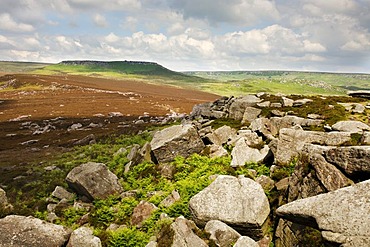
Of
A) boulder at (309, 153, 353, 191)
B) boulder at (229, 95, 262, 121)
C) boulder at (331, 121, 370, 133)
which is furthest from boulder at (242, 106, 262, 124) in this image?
boulder at (309, 153, 353, 191)

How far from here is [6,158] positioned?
33312 mm

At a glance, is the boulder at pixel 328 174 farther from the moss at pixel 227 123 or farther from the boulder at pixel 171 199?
the moss at pixel 227 123

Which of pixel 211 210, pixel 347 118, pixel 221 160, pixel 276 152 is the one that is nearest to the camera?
pixel 211 210

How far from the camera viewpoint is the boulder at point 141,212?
14653 millimetres

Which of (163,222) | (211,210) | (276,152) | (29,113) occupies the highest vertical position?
(276,152)

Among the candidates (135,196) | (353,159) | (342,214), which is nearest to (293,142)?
(353,159)

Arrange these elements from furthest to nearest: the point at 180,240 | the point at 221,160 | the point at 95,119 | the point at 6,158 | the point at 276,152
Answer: the point at 95,119 → the point at 6,158 → the point at 221,160 → the point at 276,152 → the point at 180,240

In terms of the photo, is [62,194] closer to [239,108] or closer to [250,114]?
[250,114]

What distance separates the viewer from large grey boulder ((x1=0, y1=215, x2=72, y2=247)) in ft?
38.2

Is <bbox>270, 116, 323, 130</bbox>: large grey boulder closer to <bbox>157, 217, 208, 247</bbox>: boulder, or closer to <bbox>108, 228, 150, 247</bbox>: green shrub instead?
<bbox>157, 217, 208, 247</bbox>: boulder

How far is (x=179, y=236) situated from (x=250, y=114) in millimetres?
16689

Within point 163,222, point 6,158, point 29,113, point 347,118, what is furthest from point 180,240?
point 29,113

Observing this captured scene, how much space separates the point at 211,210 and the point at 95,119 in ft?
173

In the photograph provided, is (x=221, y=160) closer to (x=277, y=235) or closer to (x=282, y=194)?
(x=282, y=194)
